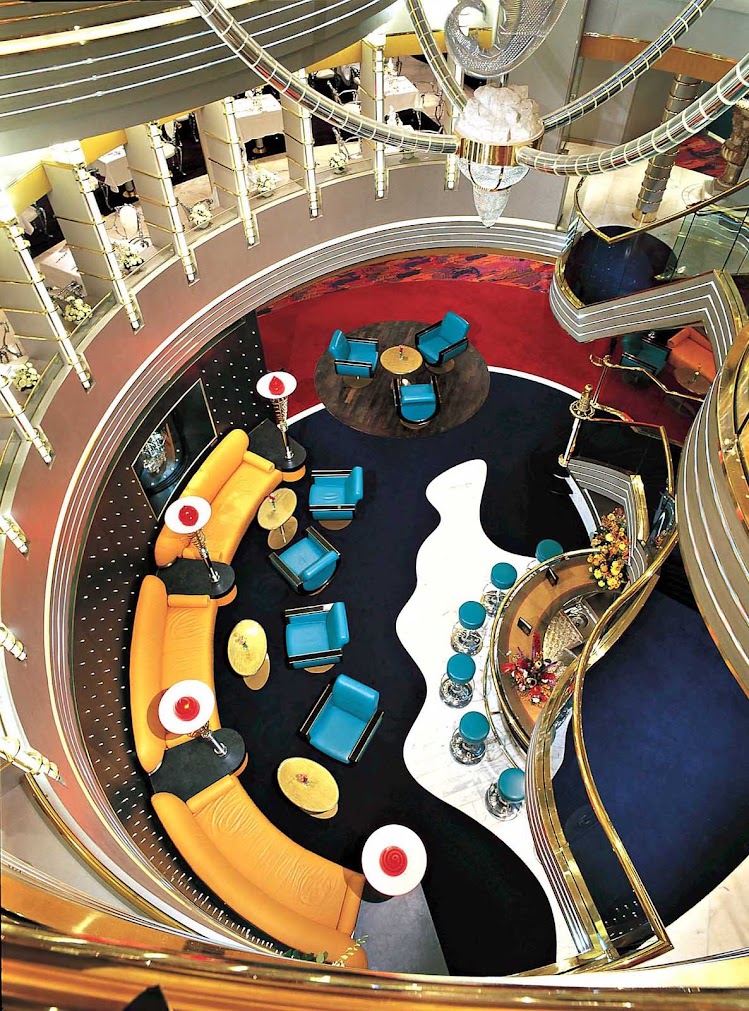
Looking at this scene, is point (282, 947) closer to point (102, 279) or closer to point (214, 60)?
point (102, 279)

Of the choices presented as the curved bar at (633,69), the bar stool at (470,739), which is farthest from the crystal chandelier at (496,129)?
the bar stool at (470,739)

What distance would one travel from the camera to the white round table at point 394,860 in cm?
646

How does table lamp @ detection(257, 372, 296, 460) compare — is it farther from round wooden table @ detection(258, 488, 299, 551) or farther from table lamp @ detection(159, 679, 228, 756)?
table lamp @ detection(159, 679, 228, 756)

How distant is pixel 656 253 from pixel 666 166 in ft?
7.41

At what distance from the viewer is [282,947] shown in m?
6.14

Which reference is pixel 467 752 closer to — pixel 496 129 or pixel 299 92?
pixel 496 129

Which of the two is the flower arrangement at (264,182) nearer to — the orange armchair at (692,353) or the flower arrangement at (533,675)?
the orange armchair at (692,353)

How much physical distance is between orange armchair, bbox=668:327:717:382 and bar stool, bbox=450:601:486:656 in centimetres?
479

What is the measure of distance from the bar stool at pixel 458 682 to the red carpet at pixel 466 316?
16.4 feet

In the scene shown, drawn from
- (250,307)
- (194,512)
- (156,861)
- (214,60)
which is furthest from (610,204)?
(156,861)

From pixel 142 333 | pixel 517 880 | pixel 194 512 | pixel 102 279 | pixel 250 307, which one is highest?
pixel 102 279

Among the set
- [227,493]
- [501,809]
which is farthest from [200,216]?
[501,809]

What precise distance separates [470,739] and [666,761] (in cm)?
202

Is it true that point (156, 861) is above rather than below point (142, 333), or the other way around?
below
